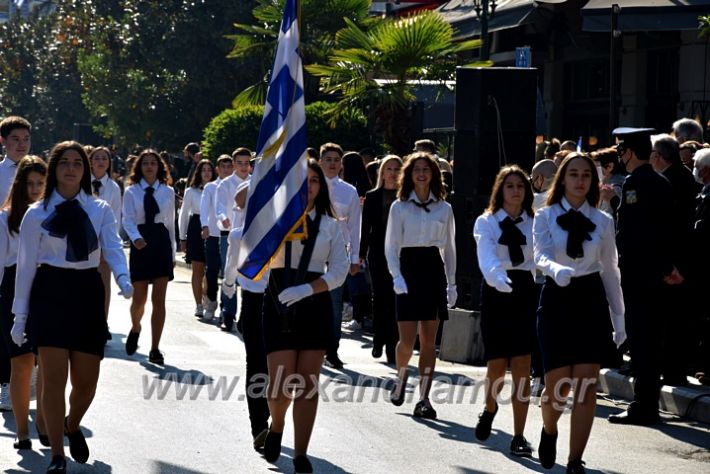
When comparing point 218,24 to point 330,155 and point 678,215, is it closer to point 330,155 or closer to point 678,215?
point 330,155

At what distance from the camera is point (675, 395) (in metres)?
10.9

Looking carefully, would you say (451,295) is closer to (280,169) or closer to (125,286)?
(280,169)

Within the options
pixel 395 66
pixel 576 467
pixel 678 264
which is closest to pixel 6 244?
pixel 576 467

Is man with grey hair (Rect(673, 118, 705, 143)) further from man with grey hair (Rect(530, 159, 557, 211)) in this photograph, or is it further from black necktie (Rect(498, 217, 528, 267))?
black necktie (Rect(498, 217, 528, 267))

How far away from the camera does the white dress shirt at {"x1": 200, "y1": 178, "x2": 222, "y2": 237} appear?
650 inches

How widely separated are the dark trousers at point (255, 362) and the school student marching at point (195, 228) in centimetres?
803

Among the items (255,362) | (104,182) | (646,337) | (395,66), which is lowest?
(255,362)

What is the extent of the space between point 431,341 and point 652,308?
1.69 metres

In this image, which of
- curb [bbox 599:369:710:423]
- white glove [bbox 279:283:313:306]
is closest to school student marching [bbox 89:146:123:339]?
curb [bbox 599:369:710:423]

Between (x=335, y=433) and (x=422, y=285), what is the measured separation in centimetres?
156

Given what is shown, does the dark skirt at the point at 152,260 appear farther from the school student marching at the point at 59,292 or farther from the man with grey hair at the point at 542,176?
the school student marching at the point at 59,292

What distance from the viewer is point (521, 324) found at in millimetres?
9258

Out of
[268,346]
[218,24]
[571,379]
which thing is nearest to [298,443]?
[268,346]

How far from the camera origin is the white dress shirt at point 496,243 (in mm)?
9203
